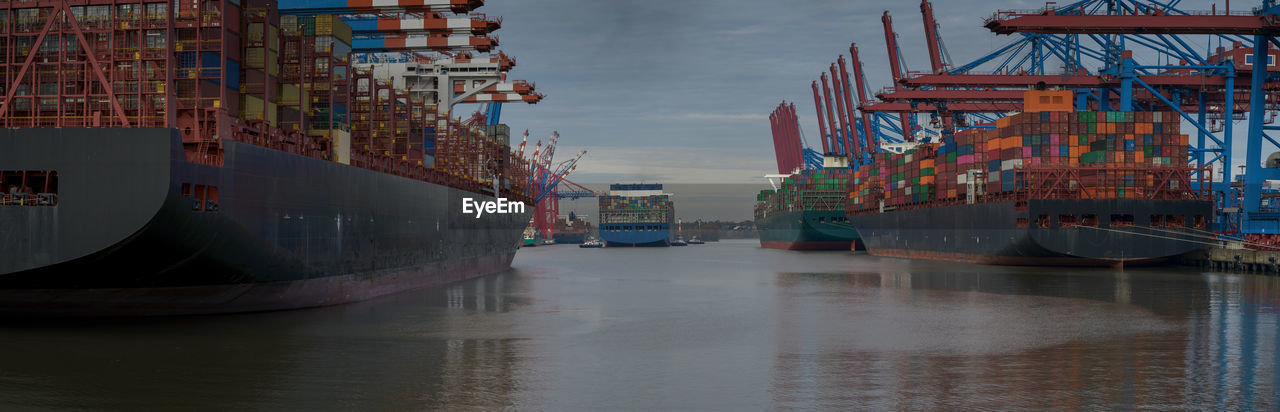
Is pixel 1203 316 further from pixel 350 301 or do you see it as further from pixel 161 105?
pixel 161 105

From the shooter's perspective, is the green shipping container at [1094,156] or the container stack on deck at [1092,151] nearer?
the container stack on deck at [1092,151]

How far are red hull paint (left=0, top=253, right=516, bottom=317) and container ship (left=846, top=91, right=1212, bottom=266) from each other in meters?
36.0

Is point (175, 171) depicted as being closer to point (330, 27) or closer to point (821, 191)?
point (330, 27)

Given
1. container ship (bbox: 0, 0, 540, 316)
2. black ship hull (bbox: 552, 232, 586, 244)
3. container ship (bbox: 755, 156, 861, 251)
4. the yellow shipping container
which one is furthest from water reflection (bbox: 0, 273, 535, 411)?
black ship hull (bbox: 552, 232, 586, 244)

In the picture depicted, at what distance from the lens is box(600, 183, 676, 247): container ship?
132 metres

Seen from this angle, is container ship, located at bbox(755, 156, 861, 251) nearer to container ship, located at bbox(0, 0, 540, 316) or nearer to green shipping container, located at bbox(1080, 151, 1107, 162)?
green shipping container, located at bbox(1080, 151, 1107, 162)

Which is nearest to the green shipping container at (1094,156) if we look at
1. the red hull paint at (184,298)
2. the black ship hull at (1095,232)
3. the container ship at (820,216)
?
the black ship hull at (1095,232)

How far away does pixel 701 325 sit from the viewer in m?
24.0

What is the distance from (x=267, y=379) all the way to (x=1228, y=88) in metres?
56.7

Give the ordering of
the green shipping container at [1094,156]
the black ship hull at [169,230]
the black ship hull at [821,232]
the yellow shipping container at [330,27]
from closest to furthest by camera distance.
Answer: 1. the black ship hull at [169,230]
2. the yellow shipping container at [330,27]
3. the green shipping container at [1094,156]
4. the black ship hull at [821,232]

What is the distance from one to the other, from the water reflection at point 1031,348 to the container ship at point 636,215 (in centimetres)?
9582

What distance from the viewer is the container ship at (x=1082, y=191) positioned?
163 ft

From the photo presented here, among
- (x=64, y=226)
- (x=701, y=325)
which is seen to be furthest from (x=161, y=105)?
(x=701, y=325)

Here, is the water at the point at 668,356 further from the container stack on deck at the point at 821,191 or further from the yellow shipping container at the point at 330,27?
the container stack on deck at the point at 821,191
